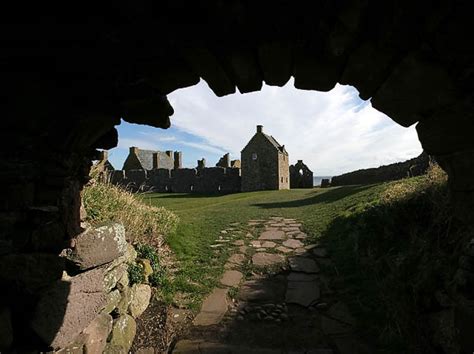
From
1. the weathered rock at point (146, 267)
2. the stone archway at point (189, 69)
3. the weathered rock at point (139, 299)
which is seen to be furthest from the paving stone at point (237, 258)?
the stone archway at point (189, 69)

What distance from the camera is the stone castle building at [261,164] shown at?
28156 millimetres

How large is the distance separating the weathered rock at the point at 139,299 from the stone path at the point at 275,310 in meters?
0.82

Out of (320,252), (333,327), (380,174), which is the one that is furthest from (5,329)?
(380,174)

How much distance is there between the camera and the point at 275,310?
414cm

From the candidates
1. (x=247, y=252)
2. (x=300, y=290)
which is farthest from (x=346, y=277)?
(x=247, y=252)

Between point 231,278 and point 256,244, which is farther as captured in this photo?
point 256,244

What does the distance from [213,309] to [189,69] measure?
3.29 m

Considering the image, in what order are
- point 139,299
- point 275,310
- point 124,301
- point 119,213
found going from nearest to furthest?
point 124,301 → point 275,310 → point 139,299 → point 119,213

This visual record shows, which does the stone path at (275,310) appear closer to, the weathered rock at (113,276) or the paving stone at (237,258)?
the paving stone at (237,258)

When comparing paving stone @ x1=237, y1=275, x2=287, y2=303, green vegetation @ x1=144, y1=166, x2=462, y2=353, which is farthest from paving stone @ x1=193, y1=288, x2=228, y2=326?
paving stone @ x1=237, y1=275, x2=287, y2=303

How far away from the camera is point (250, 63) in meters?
2.24

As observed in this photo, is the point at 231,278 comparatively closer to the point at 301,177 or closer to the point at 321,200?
the point at 321,200

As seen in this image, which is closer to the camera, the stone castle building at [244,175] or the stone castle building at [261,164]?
the stone castle building at [261,164]

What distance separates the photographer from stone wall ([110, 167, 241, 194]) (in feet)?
100
